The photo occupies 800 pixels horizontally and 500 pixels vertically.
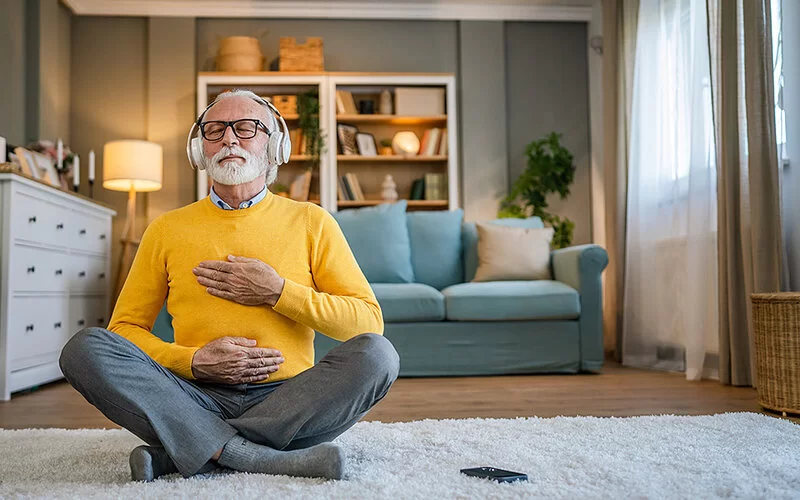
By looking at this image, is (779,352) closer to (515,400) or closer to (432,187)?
(515,400)

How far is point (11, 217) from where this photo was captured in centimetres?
312

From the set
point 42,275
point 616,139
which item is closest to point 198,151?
point 42,275

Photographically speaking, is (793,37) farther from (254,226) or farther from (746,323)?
(254,226)

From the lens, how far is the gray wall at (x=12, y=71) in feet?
15.3

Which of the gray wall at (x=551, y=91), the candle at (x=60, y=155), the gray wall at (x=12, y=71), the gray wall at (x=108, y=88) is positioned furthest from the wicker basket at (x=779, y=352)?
the gray wall at (x=108, y=88)

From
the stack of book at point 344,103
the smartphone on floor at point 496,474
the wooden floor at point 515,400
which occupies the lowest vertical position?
the wooden floor at point 515,400

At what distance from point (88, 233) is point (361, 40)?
9.36 ft

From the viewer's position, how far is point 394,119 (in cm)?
577

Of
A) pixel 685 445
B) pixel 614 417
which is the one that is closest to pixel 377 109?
pixel 614 417

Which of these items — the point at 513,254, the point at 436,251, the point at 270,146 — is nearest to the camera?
the point at 270,146

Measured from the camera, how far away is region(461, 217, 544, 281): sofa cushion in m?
4.37

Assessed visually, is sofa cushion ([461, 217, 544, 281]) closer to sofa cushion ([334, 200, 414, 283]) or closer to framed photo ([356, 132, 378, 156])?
sofa cushion ([334, 200, 414, 283])

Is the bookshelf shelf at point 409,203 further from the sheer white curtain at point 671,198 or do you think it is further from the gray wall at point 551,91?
the sheer white curtain at point 671,198

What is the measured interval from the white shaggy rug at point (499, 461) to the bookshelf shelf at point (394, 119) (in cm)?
369
